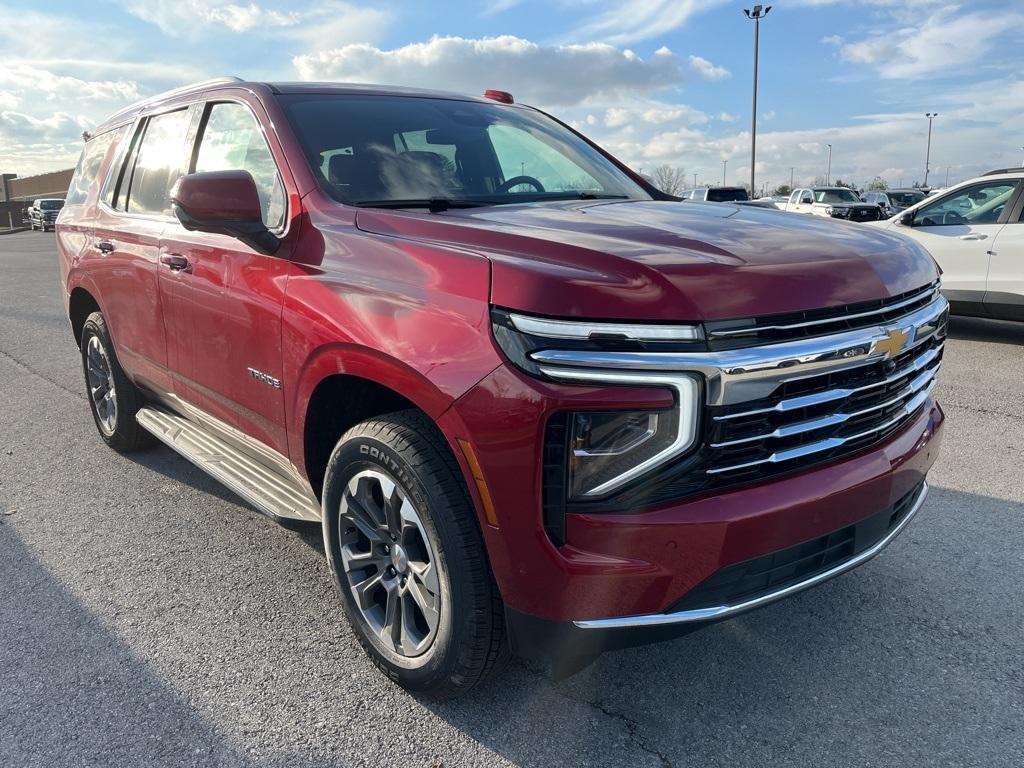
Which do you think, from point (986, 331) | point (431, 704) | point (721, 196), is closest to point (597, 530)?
point (431, 704)

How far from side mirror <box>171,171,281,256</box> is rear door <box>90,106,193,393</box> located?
3.58 ft

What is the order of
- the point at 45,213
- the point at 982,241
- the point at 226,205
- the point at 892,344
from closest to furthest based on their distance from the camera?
the point at 892,344 → the point at 226,205 → the point at 982,241 → the point at 45,213

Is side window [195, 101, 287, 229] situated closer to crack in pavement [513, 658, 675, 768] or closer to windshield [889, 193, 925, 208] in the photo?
crack in pavement [513, 658, 675, 768]

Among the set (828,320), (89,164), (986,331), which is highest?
(89,164)

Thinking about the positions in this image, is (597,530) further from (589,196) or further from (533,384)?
(589,196)

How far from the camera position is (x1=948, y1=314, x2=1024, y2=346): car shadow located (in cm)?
850

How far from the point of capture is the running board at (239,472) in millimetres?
3057

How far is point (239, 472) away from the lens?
3420 mm

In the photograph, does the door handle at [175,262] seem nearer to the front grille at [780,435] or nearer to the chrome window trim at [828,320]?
the front grille at [780,435]

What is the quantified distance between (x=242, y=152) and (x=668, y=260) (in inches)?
80.4

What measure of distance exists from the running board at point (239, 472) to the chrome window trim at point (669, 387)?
1.44m

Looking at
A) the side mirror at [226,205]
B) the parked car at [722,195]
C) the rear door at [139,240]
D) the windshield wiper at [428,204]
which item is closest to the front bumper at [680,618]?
the windshield wiper at [428,204]

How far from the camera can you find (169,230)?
3.72 metres

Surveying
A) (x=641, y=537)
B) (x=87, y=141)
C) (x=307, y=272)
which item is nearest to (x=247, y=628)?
(x=307, y=272)
